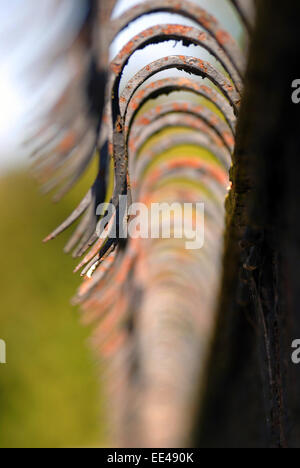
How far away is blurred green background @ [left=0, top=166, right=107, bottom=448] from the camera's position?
39.9 ft

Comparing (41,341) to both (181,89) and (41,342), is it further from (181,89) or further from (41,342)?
(181,89)

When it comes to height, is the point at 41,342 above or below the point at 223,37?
above

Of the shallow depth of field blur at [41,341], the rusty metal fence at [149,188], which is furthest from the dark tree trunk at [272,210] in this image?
the shallow depth of field blur at [41,341]

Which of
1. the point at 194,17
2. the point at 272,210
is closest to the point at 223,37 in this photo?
the point at 194,17

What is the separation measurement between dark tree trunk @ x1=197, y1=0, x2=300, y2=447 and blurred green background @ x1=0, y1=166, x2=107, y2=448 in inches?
439

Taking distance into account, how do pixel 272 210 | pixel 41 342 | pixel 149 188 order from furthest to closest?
pixel 41 342 → pixel 149 188 → pixel 272 210

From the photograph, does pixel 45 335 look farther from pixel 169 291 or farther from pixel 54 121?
pixel 54 121

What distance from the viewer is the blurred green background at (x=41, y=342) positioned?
1216 centimetres

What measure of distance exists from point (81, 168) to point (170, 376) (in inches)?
170

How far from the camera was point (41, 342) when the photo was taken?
13.3 meters

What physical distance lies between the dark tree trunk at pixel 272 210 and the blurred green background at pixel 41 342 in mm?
11153

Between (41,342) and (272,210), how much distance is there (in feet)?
42.3
